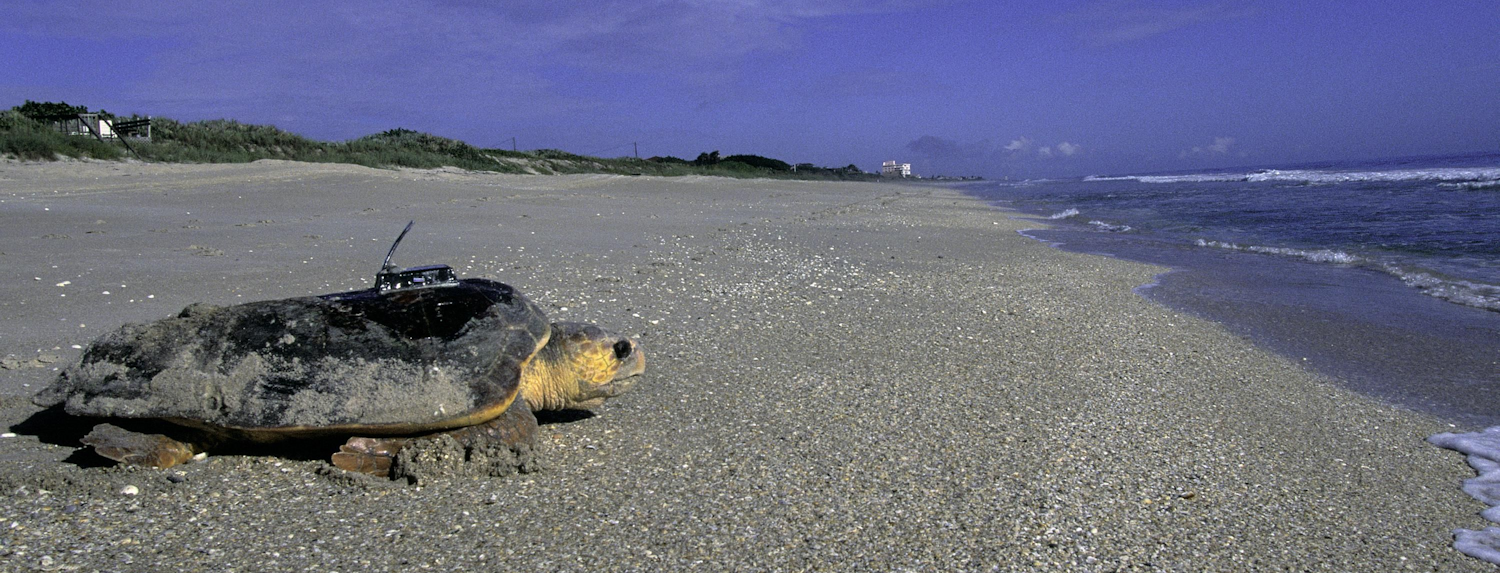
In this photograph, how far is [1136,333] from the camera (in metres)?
5.71

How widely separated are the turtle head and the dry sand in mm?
176

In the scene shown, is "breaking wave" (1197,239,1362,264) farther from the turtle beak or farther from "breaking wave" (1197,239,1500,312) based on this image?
the turtle beak

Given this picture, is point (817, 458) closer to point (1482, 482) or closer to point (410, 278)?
point (410, 278)

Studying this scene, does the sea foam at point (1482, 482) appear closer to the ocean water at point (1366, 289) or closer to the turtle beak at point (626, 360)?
the ocean water at point (1366, 289)

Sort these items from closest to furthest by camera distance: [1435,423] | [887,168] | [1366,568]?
[1366,568], [1435,423], [887,168]

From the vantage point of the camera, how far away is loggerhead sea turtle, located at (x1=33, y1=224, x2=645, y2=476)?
290 cm

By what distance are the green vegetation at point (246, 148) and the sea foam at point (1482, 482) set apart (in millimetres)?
18574

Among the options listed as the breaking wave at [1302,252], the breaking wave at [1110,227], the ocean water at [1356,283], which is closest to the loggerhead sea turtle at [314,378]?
the ocean water at [1356,283]

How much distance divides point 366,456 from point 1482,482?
13.1 feet

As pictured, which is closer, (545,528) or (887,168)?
(545,528)

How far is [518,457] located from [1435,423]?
3.99 meters

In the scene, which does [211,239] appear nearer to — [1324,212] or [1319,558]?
[1319,558]

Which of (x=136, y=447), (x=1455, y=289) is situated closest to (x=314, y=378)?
(x=136, y=447)

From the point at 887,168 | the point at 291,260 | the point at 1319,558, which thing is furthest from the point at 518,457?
the point at 887,168
